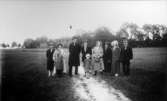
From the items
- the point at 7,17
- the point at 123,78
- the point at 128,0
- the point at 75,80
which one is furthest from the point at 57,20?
the point at 123,78


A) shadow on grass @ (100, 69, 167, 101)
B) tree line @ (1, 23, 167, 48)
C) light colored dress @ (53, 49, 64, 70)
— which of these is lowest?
shadow on grass @ (100, 69, 167, 101)

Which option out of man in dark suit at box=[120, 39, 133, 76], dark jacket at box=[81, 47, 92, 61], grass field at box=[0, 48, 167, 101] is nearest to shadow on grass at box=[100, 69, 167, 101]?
grass field at box=[0, 48, 167, 101]

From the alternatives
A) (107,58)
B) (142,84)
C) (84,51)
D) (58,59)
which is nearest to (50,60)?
(58,59)

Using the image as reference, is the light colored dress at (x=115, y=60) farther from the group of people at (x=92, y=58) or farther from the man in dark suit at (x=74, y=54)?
the man in dark suit at (x=74, y=54)

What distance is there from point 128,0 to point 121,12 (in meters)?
0.26

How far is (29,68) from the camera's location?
338 centimetres

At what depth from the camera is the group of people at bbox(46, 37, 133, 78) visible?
337 cm

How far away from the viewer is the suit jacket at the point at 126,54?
3.41 metres

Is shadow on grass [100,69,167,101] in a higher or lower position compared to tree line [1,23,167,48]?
lower

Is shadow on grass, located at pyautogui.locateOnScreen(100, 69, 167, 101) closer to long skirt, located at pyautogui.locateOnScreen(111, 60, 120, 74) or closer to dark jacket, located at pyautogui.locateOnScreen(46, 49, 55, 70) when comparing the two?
long skirt, located at pyautogui.locateOnScreen(111, 60, 120, 74)

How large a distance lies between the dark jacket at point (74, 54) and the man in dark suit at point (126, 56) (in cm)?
75

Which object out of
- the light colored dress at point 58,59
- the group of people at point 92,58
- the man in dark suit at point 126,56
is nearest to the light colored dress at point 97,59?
the group of people at point 92,58

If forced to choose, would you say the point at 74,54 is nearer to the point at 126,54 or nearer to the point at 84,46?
the point at 84,46

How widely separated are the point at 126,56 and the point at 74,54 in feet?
2.96
